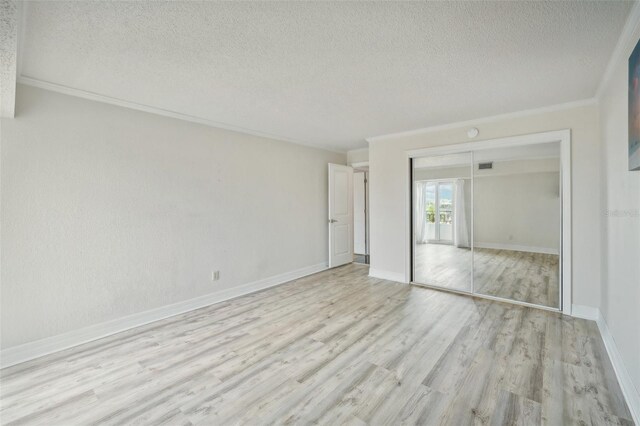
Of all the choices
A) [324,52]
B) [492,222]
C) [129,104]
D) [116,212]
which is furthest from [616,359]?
[129,104]

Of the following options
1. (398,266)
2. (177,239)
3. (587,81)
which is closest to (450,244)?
(398,266)

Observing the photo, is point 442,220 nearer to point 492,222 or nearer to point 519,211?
point 492,222

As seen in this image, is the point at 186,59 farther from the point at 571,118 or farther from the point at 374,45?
the point at 571,118

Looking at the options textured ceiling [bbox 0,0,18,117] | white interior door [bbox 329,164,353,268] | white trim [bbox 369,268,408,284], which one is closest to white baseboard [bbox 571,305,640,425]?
white trim [bbox 369,268,408,284]

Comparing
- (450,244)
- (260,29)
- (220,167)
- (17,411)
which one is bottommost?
(17,411)

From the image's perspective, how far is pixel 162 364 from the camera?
237cm

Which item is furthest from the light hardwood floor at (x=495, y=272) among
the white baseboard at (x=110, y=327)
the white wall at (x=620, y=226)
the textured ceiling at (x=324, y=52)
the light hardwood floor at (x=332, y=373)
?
the white baseboard at (x=110, y=327)

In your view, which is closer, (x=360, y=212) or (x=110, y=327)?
(x=110, y=327)

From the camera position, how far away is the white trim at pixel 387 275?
462 cm

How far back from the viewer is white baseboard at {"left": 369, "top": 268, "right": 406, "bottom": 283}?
4.62 metres

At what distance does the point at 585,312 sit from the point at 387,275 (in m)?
2.48

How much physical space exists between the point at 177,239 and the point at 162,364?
1522 mm

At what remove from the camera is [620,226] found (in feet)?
7.06

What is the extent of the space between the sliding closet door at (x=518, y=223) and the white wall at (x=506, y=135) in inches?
7.7
